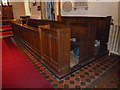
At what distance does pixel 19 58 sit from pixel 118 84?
232cm

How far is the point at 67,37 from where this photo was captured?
1914 mm

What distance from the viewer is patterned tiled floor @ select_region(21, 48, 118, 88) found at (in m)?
1.82

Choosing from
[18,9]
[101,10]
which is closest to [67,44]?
[101,10]

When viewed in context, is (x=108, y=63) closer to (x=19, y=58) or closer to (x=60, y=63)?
(x=60, y=63)

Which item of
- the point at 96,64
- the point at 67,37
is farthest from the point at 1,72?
the point at 96,64

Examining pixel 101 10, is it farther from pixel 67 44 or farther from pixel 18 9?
pixel 18 9

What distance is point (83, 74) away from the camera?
208cm

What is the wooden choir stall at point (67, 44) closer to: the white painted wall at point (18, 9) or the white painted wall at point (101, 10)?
the white painted wall at point (101, 10)

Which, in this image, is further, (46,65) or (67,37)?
(46,65)

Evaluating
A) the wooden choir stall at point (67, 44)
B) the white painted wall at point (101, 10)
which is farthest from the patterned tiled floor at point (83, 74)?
the white painted wall at point (101, 10)

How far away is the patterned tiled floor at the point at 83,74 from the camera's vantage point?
5.98 ft

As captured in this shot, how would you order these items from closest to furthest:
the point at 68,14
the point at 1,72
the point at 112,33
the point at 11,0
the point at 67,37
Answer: the point at 67,37, the point at 1,72, the point at 112,33, the point at 68,14, the point at 11,0

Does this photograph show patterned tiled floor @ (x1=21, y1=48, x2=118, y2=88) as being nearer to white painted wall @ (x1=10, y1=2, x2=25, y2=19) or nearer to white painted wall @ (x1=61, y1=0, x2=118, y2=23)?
white painted wall @ (x1=61, y1=0, x2=118, y2=23)

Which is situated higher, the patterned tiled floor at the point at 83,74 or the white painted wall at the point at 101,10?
the white painted wall at the point at 101,10
